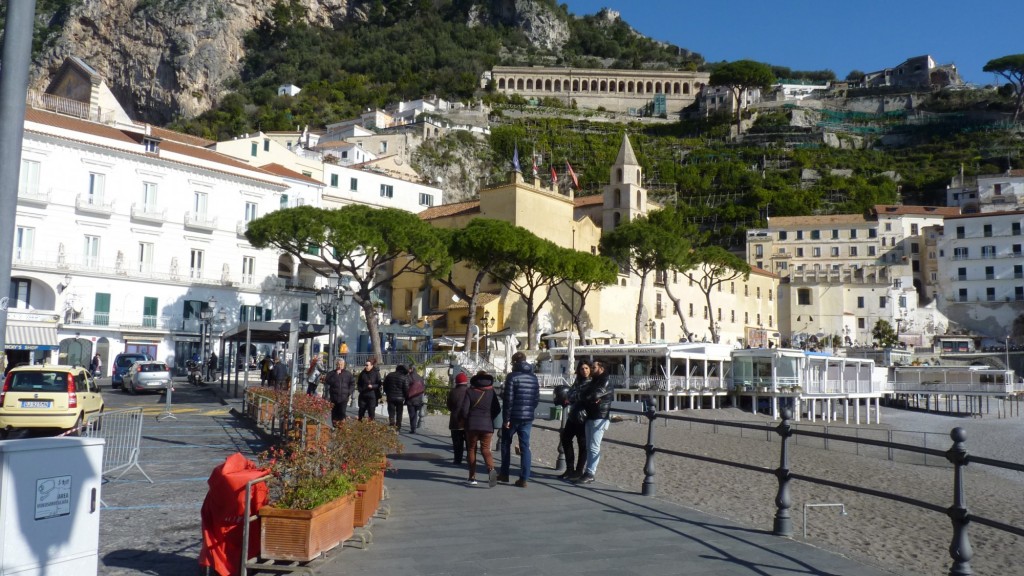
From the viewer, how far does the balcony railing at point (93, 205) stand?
42594 mm

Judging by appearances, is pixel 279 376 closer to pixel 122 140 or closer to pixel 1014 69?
pixel 122 140

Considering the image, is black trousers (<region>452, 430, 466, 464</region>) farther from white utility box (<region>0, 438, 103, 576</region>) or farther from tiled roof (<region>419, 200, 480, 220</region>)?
tiled roof (<region>419, 200, 480, 220</region>)

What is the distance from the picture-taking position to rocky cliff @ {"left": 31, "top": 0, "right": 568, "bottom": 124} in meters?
115

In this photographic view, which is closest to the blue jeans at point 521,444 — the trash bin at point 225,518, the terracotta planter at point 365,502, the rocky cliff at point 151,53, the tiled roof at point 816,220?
the terracotta planter at point 365,502

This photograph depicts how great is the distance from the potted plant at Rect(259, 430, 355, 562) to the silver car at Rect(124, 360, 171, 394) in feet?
86.9

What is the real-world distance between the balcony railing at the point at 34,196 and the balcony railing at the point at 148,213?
14.1ft

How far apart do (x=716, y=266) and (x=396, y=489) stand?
58.5m

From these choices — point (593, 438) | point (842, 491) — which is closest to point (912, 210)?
point (842, 491)

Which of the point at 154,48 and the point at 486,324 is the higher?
the point at 154,48

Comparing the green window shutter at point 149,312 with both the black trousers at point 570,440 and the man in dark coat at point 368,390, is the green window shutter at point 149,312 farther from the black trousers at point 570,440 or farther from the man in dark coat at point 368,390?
the black trousers at point 570,440

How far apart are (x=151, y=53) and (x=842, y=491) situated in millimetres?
119387

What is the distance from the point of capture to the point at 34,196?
134 feet

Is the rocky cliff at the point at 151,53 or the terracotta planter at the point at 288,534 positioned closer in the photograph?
the terracotta planter at the point at 288,534

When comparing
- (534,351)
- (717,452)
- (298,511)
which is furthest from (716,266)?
(298,511)
